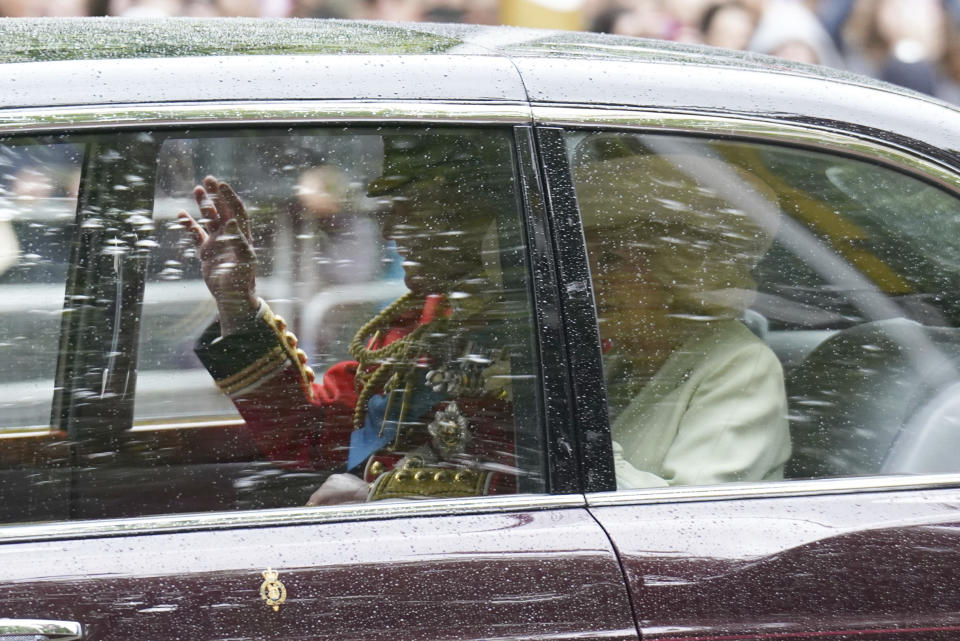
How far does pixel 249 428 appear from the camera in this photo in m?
1.44

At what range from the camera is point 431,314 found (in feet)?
4.87

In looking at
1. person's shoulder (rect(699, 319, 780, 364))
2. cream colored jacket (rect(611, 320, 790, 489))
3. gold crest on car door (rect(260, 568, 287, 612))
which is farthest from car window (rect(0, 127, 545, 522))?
person's shoulder (rect(699, 319, 780, 364))

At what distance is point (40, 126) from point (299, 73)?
0.34 meters

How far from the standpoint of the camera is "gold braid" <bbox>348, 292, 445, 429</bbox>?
1.46 metres

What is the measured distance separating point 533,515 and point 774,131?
652 mm

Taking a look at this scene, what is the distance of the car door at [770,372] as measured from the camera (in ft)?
4.70

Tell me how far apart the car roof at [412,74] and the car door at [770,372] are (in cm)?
5

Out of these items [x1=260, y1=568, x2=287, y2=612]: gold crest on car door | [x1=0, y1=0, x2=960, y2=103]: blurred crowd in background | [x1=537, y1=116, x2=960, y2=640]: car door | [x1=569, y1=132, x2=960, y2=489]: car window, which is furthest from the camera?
[x1=0, y1=0, x2=960, y2=103]: blurred crowd in background

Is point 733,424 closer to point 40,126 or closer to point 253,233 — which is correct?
point 253,233

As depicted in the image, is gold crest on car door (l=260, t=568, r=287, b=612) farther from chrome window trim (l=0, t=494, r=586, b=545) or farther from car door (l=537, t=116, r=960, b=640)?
car door (l=537, t=116, r=960, b=640)

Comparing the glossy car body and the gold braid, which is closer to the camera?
the glossy car body

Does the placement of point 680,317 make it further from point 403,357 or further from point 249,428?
point 249,428

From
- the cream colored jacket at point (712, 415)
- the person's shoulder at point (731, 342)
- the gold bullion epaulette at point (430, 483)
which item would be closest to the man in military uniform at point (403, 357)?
the gold bullion epaulette at point (430, 483)

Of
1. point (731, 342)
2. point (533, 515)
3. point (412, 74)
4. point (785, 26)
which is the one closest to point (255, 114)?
point (412, 74)
